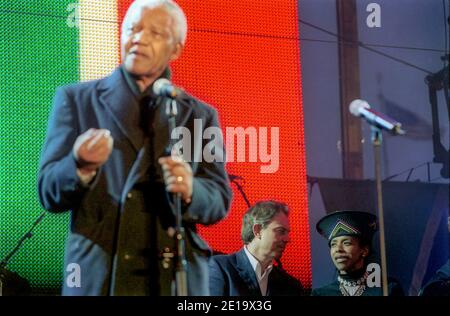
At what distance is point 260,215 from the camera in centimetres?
354

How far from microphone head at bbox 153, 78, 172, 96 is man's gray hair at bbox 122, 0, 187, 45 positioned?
27cm

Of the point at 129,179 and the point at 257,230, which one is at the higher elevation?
the point at 129,179

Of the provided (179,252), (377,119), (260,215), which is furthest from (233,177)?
(377,119)

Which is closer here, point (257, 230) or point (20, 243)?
point (20, 243)

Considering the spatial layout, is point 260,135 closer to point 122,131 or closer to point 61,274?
point 122,131

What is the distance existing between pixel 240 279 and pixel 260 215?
28 cm

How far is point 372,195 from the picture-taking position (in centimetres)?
366

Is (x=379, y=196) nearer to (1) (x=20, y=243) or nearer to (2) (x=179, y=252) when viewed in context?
(2) (x=179, y=252)

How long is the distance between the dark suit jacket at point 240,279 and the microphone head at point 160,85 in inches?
28.1

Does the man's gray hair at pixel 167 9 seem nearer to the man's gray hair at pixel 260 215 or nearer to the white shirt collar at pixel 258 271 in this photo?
the man's gray hair at pixel 260 215
